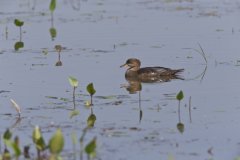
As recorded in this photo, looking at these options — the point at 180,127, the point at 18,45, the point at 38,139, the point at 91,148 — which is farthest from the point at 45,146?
the point at 18,45

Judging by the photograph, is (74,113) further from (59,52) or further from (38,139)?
(59,52)

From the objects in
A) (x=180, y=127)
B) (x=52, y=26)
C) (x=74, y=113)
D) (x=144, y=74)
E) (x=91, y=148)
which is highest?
(x=52, y=26)

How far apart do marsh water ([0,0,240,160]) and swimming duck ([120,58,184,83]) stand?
187 mm

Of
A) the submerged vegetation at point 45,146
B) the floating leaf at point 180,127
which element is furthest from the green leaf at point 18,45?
the submerged vegetation at point 45,146

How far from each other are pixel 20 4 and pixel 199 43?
6.62m

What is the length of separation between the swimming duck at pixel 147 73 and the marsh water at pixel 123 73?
7.4 inches

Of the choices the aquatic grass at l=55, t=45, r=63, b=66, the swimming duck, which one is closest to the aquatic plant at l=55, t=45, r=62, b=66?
the aquatic grass at l=55, t=45, r=63, b=66

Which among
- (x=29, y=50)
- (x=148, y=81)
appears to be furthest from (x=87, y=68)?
(x=29, y=50)

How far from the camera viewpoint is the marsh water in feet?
27.5

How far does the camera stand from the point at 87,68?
41.9 feet

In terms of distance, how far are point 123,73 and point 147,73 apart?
0.50 metres

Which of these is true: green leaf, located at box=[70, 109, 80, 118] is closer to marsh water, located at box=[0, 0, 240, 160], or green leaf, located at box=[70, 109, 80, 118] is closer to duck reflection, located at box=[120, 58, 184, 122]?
marsh water, located at box=[0, 0, 240, 160]

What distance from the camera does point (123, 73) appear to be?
13.2 m

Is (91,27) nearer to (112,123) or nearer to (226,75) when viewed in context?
(226,75)
